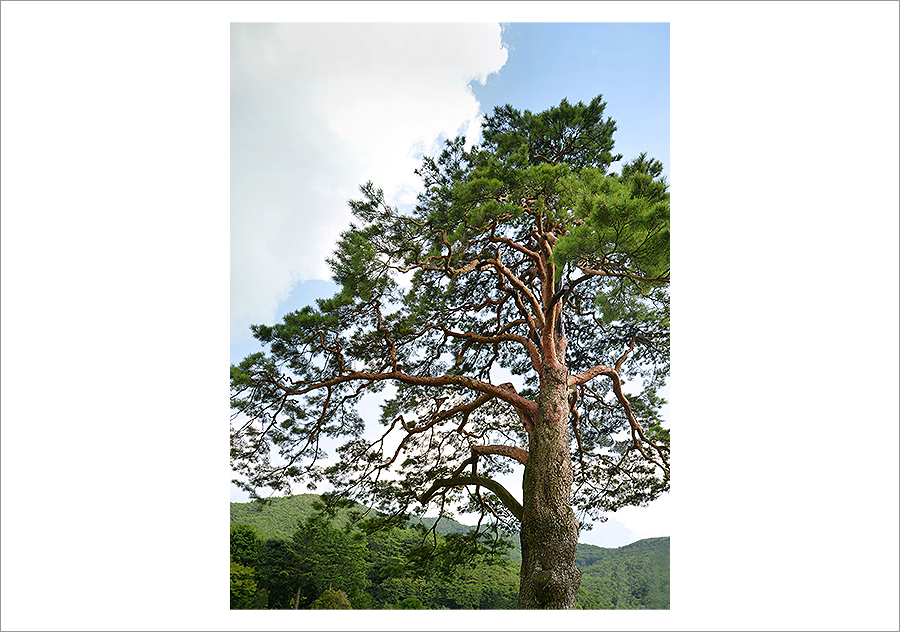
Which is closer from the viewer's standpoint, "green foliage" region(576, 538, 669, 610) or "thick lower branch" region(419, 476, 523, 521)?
"green foliage" region(576, 538, 669, 610)

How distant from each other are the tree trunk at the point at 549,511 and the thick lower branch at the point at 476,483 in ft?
0.48

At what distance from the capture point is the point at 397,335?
297 centimetres

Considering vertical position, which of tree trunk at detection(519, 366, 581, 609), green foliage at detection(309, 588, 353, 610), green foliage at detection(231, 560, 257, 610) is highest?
tree trunk at detection(519, 366, 581, 609)

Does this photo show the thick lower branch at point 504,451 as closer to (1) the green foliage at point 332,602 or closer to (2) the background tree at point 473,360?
(2) the background tree at point 473,360

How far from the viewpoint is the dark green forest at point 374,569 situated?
264 cm

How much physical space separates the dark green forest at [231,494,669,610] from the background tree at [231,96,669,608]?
6.1 inches

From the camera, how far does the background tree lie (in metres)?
2.81

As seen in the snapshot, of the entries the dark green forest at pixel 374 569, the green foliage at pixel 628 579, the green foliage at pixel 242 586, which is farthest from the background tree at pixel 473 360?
the green foliage at pixel 242 586

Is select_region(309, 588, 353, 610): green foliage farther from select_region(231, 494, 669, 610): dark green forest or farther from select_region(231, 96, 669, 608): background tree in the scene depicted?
select_region(231, 96, 669, 608): background tree

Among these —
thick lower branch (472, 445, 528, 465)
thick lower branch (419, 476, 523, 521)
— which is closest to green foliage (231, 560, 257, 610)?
thick lower branch (419, 476, 523, 521)
